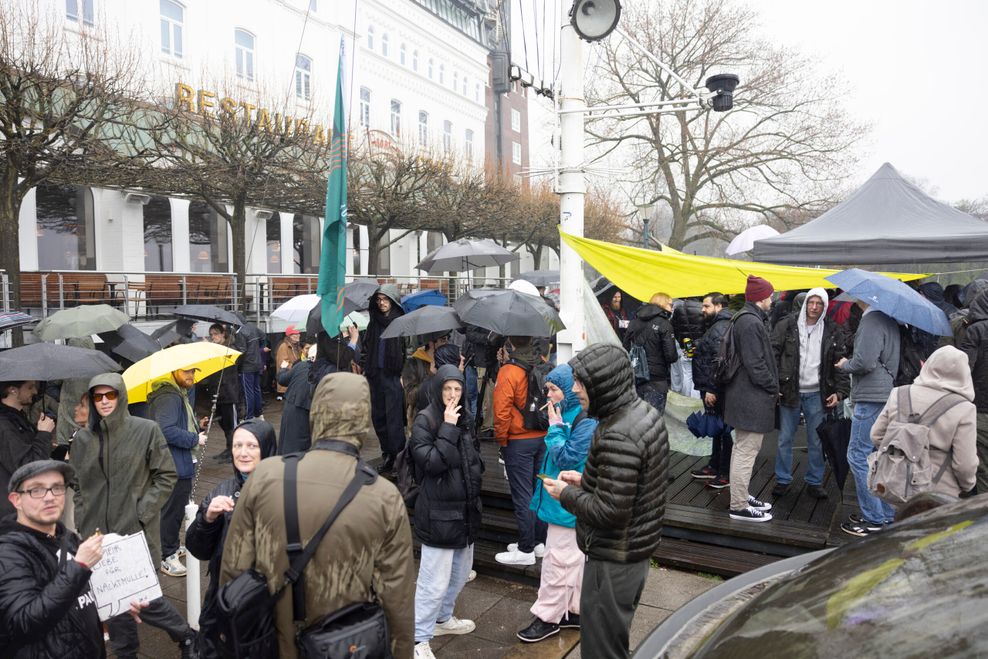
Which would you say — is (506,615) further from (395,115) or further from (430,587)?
(395,115)

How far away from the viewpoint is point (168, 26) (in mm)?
19344

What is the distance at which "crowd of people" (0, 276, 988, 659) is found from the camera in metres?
2.46

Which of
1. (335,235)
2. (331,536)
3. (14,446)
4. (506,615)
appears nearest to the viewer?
(331,536)

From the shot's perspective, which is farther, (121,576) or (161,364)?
(161,364)

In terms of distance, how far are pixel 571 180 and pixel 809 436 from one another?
335cm

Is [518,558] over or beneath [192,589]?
beneath

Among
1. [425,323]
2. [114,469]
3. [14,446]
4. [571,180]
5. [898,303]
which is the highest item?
[571,180]

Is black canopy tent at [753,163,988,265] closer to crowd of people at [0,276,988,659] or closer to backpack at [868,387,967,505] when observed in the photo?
crowd of people at [0,276,988,659]

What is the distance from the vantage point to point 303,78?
24266 millimetres

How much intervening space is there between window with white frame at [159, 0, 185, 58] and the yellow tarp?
17.6 meters

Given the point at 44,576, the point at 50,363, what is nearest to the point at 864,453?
the point at 44,576

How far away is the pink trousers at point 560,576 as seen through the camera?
423 cm

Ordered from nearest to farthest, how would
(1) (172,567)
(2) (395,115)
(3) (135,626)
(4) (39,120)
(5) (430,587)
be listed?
(3) (135,626) → (5) (430,587) → (1) (172,567) → (4) (39,120) → (2) (395,115)

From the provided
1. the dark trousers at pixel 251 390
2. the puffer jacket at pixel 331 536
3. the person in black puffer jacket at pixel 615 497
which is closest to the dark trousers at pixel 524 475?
the person in black puffer jacket at pixel 615 497
